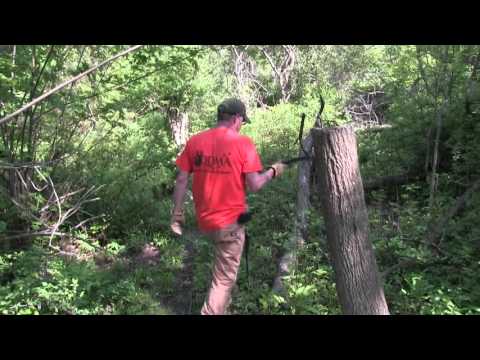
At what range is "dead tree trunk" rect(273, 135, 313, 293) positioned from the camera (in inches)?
219

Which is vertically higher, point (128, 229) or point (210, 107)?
point (210, 107)

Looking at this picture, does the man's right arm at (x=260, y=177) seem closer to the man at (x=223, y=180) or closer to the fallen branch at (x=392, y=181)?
the man at (x=223, y=180)

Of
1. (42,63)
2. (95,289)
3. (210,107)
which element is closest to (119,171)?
(42,63)

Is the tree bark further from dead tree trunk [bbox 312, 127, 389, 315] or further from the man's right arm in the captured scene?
dead tree trunk [bbox 312, 127, 389, 315]

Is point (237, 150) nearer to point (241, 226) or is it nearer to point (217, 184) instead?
point (217, 184)

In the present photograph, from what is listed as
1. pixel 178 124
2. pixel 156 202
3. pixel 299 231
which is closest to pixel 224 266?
pixel 299 231

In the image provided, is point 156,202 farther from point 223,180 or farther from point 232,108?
point 232,108

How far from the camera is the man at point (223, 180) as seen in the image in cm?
425

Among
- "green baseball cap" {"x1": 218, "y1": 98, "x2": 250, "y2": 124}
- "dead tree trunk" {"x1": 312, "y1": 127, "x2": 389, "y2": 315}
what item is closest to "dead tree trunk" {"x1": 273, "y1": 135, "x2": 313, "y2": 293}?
"dead tree trunk" {"x1": 312, "y1": 127, "x2": 389, "y2": 315}

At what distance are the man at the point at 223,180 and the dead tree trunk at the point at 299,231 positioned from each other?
104 centimetres

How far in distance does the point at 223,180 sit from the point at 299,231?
2.54 metres

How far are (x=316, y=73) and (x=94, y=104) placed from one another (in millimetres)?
14919

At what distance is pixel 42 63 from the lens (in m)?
6.42

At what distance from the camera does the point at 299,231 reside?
21.4ft
